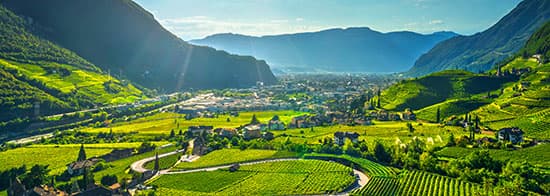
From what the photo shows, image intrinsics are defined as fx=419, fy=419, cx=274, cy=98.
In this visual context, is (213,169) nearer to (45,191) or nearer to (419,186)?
(45,191)

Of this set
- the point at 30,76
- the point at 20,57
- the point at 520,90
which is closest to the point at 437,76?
the point at 520,90

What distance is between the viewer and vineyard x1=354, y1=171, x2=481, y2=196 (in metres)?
45.1

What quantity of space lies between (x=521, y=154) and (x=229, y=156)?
40266 millimetres

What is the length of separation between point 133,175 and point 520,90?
303ft

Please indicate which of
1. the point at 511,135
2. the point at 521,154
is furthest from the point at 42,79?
the point at 521,154

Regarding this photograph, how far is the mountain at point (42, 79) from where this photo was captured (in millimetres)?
104500

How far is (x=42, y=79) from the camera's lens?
124 m

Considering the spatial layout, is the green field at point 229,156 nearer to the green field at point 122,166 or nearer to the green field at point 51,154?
the green field at point 122,166

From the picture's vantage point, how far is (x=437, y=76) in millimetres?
136125

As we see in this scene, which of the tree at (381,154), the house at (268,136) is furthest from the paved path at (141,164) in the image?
the tree at (381,154)

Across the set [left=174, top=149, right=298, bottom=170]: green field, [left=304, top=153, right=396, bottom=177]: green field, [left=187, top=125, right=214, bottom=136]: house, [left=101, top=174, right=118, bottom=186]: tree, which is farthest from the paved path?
[left=304, top=153, right=396, bottom=177]: green field

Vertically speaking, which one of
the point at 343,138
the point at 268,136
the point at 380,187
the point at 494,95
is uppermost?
the point at 494,95

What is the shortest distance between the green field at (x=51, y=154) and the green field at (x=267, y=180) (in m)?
18.2

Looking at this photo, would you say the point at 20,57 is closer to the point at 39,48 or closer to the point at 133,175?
the point at 39,48
